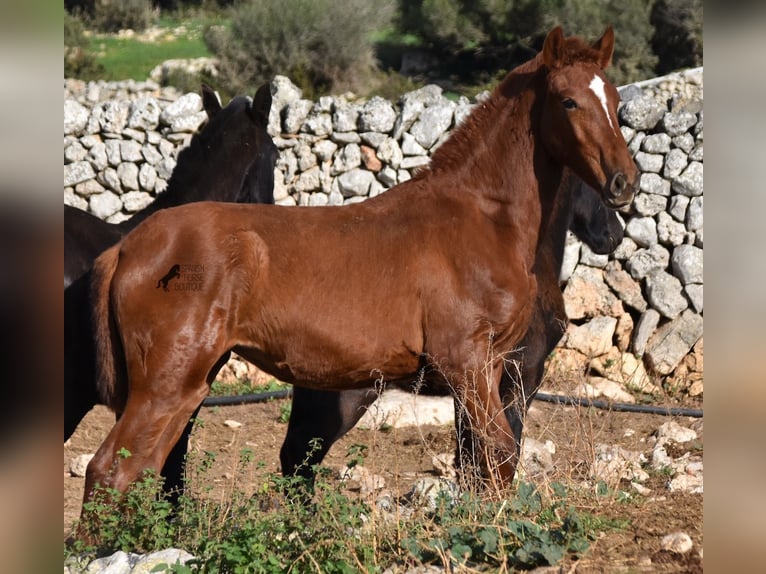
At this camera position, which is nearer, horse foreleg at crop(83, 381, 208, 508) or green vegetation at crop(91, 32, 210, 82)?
horse foreleg at crop(83, 381, 208, 508)

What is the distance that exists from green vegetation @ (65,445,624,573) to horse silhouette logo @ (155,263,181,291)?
81 cm

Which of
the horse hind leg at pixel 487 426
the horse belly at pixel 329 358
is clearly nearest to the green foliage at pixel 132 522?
the horse belly at pixel 329 358

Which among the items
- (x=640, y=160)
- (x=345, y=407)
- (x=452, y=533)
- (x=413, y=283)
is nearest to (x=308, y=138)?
(x=640, y=160)

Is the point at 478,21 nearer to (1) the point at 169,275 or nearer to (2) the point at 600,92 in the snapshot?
(2) the point at 600,92

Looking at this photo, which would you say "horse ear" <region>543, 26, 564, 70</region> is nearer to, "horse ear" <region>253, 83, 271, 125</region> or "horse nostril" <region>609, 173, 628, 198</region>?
"horse nostril" <region>609, 173, 628, 198</region>

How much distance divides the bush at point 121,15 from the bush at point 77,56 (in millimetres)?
2099

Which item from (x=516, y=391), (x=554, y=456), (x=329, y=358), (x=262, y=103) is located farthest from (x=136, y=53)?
(x=329, y=358)

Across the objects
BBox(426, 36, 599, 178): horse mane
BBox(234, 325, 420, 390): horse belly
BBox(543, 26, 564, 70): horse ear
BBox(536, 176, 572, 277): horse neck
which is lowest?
BBox(234, 325, 420, 390): horse belly

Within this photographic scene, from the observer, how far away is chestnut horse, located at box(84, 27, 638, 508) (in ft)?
14.0

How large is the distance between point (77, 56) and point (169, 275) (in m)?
20.1

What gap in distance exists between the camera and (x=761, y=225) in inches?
67.5

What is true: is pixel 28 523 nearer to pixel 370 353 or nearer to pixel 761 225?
pixel 761 225

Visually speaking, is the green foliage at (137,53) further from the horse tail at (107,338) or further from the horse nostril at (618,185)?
the horse nostril at (618,185)

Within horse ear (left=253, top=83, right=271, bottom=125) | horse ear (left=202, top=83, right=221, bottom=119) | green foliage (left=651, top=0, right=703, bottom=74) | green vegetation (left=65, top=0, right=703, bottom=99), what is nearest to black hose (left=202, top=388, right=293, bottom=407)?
horse ear (left=202, top=83, right=221, bottom=119)
